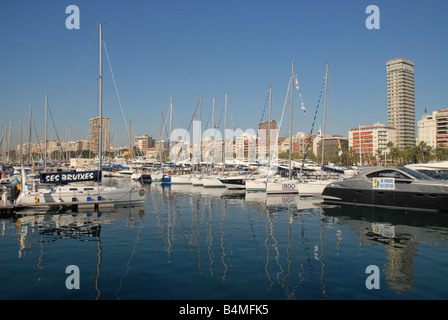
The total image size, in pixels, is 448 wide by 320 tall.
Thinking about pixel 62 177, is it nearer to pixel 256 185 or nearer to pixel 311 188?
pixel 256 185

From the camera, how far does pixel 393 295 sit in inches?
319

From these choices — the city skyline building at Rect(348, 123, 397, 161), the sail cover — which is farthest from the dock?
the city skyline building at Rect(348, 123, 397, 161)

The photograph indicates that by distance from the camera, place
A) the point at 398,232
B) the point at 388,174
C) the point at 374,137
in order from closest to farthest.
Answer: the point at 398,232
the point at 388,174
the point at 374,137

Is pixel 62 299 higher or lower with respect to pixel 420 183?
lower

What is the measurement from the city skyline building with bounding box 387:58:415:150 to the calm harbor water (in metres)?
165

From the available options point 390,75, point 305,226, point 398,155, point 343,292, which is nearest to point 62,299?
point 343,292

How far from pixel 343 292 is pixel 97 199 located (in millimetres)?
19765

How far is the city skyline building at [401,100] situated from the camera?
162m

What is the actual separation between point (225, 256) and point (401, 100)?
600 feet

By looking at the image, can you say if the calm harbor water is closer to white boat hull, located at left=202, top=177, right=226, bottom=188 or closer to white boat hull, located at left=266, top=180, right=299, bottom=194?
A: white boat hull, located at left=266, top=180, right=299, bottom=194

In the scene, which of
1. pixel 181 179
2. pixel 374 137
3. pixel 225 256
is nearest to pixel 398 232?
pixel 225 256

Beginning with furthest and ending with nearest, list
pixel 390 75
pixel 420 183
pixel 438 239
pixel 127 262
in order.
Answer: pixel 390 75 < pixel 420 183 < pixel 438 239 < pixel 127 262

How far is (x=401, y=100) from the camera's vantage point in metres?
164

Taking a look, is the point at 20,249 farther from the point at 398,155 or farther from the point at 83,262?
the point at 398,155
